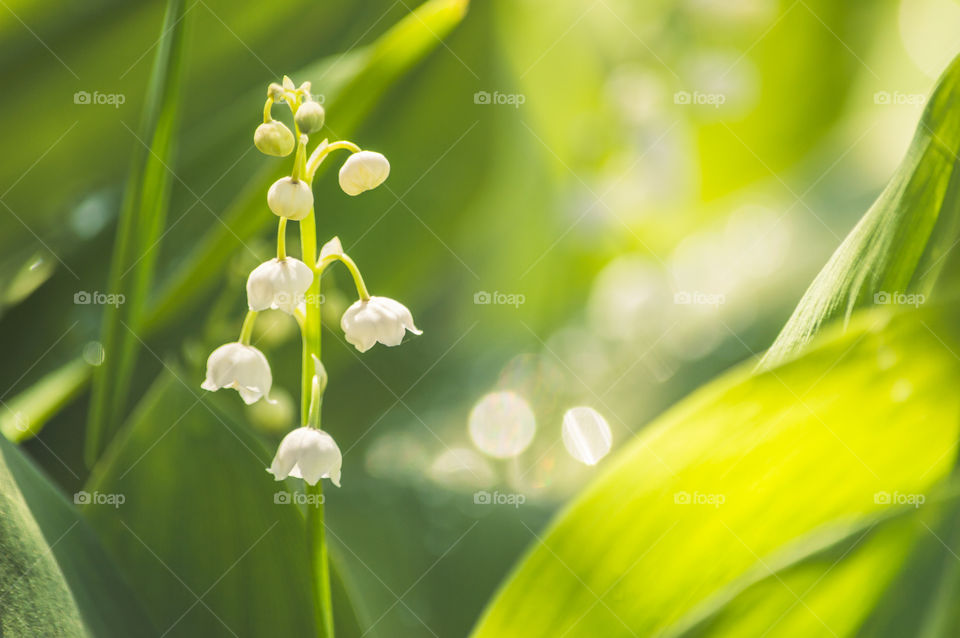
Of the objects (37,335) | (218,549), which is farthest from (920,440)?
(37,335)

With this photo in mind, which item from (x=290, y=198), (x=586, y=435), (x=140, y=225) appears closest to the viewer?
(x=290, y=198)

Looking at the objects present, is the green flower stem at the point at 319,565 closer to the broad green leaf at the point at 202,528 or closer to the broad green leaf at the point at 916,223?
the broad green leaf at the point at 202,528

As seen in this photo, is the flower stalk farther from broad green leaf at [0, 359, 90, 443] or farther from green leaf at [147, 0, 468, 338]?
broad green leaf at [0, 359, 90, 443]

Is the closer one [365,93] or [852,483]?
[852,483]

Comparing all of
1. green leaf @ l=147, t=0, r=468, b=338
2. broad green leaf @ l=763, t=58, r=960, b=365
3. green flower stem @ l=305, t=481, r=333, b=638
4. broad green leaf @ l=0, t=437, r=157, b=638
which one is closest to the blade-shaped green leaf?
green leaf @ l=147, t=0, r=468, b=338

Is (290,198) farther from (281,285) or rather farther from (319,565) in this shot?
(319,565)

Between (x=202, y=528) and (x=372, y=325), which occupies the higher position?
(x=372, y=325)

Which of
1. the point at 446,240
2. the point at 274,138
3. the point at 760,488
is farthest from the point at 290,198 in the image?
the point at 446,240

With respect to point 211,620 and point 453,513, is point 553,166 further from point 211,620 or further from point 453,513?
point 211,620
